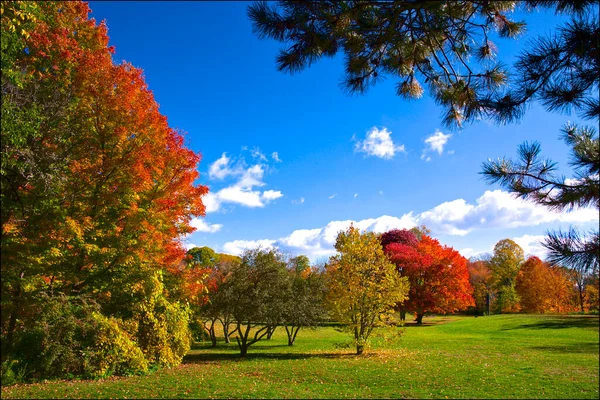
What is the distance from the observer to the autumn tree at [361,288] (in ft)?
52.7

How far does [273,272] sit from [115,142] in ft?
30.9

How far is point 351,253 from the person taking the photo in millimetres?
16578

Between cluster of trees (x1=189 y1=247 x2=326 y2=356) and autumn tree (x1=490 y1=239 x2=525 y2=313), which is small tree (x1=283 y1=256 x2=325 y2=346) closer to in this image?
cluster of trees (x1=189 y1=247 x2=326 y2=356)

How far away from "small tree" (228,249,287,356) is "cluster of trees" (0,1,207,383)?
4401mm

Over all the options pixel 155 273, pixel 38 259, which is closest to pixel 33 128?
pixel 38 259

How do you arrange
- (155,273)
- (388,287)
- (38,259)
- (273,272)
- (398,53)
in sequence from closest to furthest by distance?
(398,53) < (38,259) < (155,273) < (388,287) < (273,272)

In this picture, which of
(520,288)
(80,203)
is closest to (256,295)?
(80,203)

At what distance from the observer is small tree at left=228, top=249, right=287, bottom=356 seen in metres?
17.1

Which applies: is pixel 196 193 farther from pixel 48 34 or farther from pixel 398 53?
pixel 398 53

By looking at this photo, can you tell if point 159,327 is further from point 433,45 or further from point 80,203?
point 433,45

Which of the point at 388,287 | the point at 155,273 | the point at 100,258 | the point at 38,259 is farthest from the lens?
the point at 388,287

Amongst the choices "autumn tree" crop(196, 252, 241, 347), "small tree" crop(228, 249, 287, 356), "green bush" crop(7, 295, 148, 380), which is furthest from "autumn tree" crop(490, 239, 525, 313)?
"green bush" crop(7, 295, 148, 380)

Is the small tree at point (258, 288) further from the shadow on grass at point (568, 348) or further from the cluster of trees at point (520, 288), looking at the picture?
the cluster of trees at point (520, 288)

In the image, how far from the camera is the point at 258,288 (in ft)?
56.7
